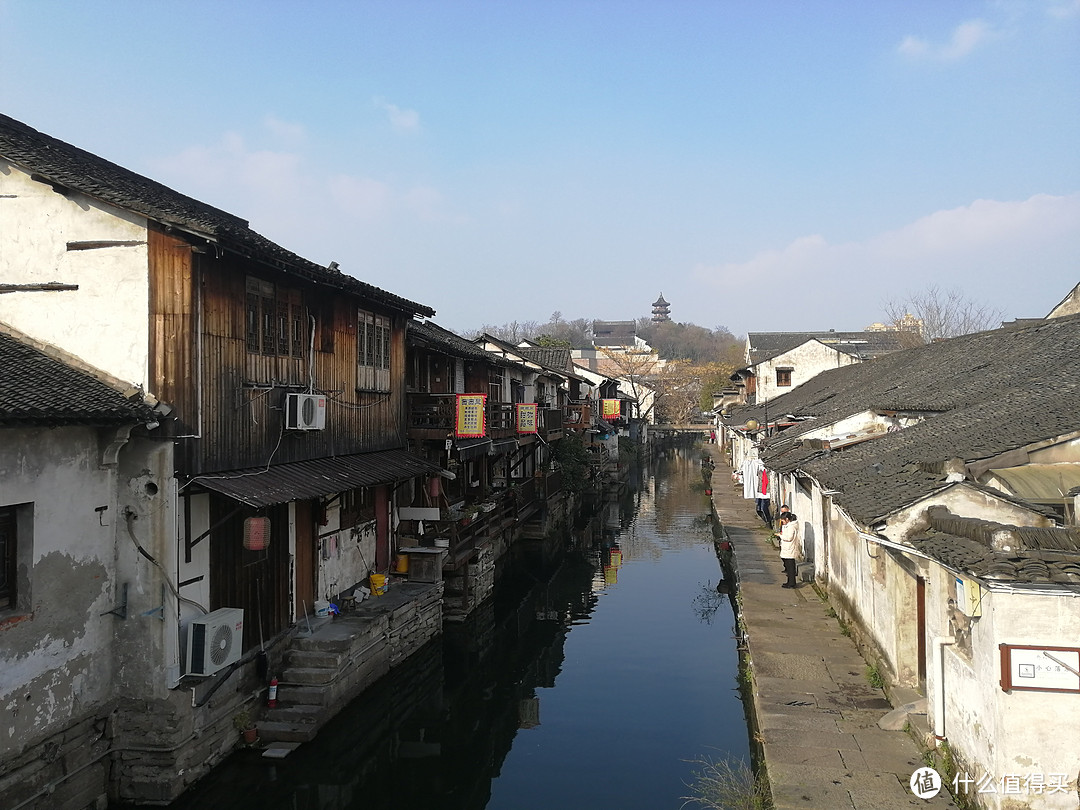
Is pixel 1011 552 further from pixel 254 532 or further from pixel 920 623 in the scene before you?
pixel 254 532

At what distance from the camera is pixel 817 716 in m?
10.4

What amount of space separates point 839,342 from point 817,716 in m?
48.5

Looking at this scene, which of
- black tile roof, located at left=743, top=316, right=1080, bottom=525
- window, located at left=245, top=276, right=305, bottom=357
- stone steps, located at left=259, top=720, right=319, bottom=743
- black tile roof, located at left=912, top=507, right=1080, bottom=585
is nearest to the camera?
black tile roof, located at left=912, top=507, right=1080, bottom=585

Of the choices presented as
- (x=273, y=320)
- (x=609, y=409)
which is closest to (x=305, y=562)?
(x=273, y=320)

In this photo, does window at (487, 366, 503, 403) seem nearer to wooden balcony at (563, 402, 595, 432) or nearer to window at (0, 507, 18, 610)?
wooden balcony at (563, 402, 595, 432)

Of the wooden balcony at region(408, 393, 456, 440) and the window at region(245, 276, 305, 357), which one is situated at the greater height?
the window at region(245, 276, 305, 357)

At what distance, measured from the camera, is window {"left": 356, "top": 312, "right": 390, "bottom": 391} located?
50.5 ft

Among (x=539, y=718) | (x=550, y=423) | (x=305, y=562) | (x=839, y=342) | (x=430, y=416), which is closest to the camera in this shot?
(x=539, y=718)

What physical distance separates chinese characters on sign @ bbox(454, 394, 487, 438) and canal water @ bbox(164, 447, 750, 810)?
15.9ft

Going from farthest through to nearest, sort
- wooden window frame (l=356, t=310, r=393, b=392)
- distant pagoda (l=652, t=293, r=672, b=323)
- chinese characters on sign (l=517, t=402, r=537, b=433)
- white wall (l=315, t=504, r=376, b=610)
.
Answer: distant pagoda (l=652, t=293, r=672, b=323) < chinese characters on sign (l=517, t=402, r=537, b=433) < wooden window frame (l=356, t=310, r=393, b=392) < white wall (l=315, t=504, r=376, b=610)

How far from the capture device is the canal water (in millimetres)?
10797

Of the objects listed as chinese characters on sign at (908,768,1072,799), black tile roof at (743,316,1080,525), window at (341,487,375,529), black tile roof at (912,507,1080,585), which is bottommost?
chinese characters on sign at (908,768,1072,799)

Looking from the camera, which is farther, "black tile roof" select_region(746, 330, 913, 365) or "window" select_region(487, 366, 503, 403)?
"black tile roof" select_region(746, 330, 913, 365)

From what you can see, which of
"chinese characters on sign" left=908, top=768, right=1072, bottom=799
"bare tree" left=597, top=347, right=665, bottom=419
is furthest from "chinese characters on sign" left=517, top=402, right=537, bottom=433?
"bare tree" left=597, top=347, right=665, bottom=419
